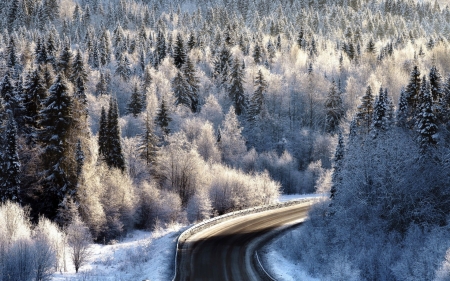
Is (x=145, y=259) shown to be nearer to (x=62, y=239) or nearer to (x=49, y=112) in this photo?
(x=62, y=239)

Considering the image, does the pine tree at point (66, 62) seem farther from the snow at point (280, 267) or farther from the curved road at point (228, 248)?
→ the snow at point (280, 267)

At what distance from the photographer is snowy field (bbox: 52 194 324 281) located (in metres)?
24.0

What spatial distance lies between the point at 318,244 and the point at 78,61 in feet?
208

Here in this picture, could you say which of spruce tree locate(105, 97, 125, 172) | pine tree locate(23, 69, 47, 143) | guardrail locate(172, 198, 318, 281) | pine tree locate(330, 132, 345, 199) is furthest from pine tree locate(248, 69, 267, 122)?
pine tree locate(23, 69, 47, 143)

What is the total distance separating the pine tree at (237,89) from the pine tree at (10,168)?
55545 mm

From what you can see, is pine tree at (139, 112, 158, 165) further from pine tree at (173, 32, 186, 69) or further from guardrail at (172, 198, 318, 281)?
pine tree at (173, 32, 186, 69)

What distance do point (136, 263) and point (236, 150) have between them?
46335 millimetres

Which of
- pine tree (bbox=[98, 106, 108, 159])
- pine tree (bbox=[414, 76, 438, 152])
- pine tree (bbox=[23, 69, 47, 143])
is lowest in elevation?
pine tree (bbox=[98, 106, 108, 159])

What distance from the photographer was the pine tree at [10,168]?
3509cm

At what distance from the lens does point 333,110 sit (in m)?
82.6

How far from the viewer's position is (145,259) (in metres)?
27.4

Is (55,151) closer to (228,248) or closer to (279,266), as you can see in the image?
(228,248)

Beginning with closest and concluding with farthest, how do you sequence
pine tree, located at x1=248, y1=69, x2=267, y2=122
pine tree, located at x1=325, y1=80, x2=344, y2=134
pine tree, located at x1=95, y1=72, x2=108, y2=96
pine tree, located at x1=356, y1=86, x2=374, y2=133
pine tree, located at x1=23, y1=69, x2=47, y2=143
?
pine tree, located at x1=23, y1=69, x2=47, y2=143 → pine tree, located at x1=356, y1=86, x2=374, y2=133 → pine tree, located at x1=325, y1=80, x2=344, y2=134 → pine tree, located at x1=248, y1=69, x2=267, y2=122 → pine tree, located at x1=95, y1=72, x2=108, y2=96

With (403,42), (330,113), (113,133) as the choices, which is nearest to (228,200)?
(113,133)
